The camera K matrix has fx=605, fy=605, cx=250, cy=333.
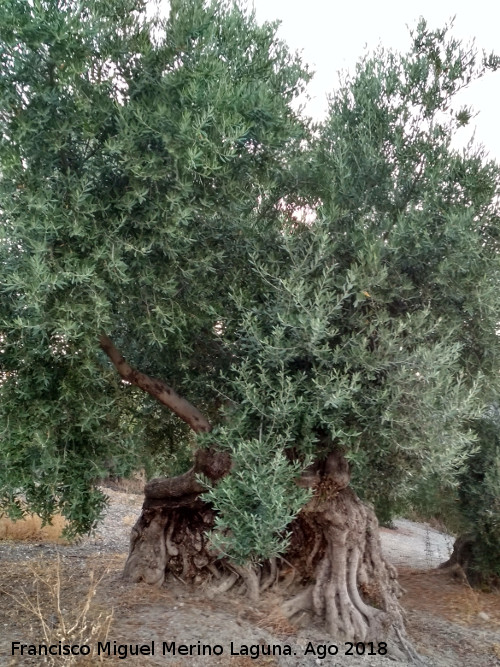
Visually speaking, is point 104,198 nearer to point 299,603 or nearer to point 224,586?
point 224,586

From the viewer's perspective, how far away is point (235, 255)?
742 centimetres

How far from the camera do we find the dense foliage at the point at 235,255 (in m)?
6.04

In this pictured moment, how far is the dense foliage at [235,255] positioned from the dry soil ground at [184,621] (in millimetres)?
1299

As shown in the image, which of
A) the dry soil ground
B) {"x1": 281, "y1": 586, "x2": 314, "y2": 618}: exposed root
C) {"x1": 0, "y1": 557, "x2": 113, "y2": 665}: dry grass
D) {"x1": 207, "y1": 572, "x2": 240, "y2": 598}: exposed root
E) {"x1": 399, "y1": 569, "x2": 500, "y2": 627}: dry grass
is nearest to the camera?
{"x1": 0, "y1": 557, "x2": 113, "y2": 665}: dry grass

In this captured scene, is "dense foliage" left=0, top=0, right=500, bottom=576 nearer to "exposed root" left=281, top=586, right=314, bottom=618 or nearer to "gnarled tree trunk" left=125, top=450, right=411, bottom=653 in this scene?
"gnarled tree trunk" left=125, top=450, right=411, bottom=653

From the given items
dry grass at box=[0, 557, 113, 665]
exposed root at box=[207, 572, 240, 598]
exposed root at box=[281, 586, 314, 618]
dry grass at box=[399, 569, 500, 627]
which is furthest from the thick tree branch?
dry grass at box=[399, 569, 500, 627]

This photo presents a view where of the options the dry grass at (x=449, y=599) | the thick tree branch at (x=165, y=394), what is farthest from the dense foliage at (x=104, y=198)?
the dry grass at (x=449, y=599)

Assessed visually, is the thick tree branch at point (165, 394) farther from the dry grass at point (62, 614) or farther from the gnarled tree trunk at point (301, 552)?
the dry grass at point (62, 614)

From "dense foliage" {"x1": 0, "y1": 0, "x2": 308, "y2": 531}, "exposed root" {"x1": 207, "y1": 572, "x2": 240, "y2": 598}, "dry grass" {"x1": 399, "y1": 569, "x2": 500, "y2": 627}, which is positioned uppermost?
"dense foliage" {"x1": 0, "y1": 0, "x2": 308, "y2": 531}

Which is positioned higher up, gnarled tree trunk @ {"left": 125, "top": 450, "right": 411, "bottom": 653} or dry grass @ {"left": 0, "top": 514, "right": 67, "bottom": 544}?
gnarled tree trunk @ {"left": 125, "top": 450, "right": 411, "bottom": 653}

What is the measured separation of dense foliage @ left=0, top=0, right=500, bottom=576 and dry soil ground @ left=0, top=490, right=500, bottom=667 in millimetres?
1299

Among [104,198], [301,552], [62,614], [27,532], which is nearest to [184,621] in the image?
[62,614]

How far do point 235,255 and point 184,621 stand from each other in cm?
466

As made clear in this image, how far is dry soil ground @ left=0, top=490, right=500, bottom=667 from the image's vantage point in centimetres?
664
